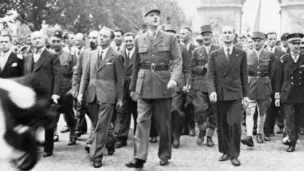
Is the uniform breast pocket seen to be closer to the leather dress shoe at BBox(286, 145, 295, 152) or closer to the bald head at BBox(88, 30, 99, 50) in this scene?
the bald head at BBox(88, 30, 99, 50)

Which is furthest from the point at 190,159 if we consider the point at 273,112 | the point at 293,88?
the point at 273,112

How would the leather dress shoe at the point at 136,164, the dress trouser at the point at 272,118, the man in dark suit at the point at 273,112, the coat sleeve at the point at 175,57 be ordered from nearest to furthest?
the leather dress shoe at the point at 136,164
the coat sleeve at the point at 175,57
the man in dark suit at the point at 273,112
the dress trouser at the point at 272,118

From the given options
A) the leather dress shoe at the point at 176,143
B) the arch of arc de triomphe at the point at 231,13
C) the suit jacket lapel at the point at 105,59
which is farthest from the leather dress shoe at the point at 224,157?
the arch of arc de triomphe at the point at 231,13

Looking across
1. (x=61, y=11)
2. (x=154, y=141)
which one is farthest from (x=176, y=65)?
(x=61, y=11)

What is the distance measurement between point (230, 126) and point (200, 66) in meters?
2.35

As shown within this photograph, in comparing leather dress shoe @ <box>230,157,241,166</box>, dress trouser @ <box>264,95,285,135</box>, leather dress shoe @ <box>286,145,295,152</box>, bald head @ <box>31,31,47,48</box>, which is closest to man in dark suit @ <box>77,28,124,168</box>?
bald head @ <box>31,31,47,48</box>

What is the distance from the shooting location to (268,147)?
27.8ft

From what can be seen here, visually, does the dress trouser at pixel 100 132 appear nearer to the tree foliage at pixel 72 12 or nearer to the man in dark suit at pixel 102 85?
the man in dark suit at pixel 102 85

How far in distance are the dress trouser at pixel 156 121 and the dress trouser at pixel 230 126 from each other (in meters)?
0.95

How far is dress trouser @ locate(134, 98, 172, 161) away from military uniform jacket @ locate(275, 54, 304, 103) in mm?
2834

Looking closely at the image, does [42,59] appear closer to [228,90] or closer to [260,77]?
[228,90]

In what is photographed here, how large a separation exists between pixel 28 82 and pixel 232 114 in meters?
5.36

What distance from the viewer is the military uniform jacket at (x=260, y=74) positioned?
9.22m

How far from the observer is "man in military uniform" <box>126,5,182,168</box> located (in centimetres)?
660
